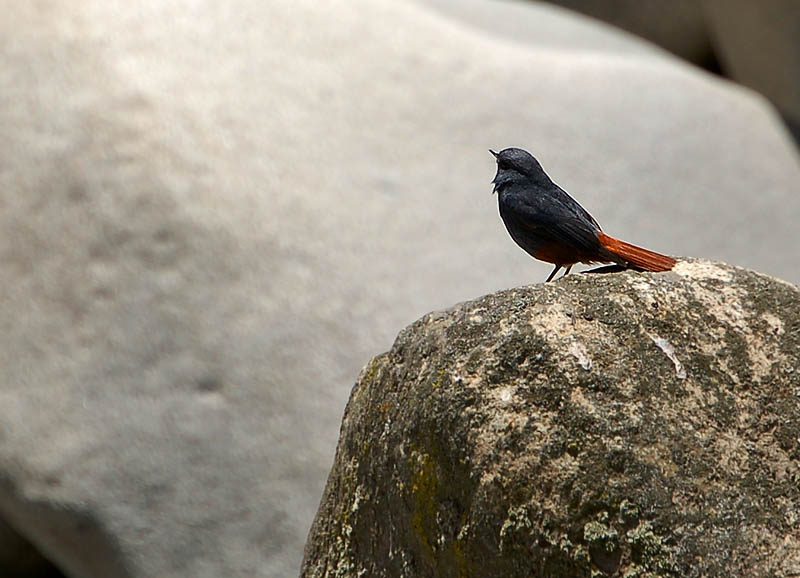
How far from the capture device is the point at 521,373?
2.20 meters

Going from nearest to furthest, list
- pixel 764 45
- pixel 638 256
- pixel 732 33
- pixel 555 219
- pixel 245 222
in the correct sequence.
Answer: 1. pixel 638 256
2. pixel 555 219
3. pixel 245 222
4. pixel 764 45
5. pixel 732 33

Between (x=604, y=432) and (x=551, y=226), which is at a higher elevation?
(x=551, y=226)

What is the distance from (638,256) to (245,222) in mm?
3244

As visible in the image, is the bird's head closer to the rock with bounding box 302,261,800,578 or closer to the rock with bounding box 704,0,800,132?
the rock with bounding box 302,261,800,578

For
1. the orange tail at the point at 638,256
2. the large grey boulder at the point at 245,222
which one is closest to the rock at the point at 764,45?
the large grey boulder at the point at 245,222

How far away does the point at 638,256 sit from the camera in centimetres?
247

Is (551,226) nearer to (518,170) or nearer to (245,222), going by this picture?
(518,170)

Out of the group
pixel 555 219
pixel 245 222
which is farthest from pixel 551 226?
pixel 245 222

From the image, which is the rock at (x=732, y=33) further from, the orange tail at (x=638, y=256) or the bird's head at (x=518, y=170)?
the orange tail at (x=638, y=256)

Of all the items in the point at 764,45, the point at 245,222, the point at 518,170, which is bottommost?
the point at 518,170

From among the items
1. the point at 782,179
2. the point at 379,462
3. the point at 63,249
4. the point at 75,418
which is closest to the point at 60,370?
the point at 75,418

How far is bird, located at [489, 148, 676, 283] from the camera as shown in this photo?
8.19 feet

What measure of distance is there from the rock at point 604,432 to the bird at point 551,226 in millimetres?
126

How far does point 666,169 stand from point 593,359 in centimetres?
447
